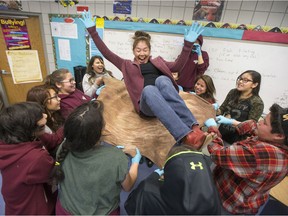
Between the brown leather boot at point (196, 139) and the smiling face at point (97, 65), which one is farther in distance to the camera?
the smiling face at point (97, 65)

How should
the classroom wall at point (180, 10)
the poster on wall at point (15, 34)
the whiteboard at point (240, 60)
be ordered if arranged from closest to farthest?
the classroom wall at point (180, 10)
the whiteboard at point (240, 60)
the poster on wall at point (15, 34)

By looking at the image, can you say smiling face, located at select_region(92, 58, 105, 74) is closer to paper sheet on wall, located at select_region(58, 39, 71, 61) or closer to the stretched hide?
the stretched hide

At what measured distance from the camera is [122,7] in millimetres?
2332

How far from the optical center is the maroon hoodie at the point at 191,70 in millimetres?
2039

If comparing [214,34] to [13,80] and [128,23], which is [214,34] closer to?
[128,23]

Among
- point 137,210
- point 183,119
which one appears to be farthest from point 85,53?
point 137,210

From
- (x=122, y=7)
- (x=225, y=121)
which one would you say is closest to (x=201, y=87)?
(x=225, y=121)

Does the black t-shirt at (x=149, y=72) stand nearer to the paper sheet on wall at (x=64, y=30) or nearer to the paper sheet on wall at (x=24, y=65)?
the paper sheet on wall at (x=64, y=30)

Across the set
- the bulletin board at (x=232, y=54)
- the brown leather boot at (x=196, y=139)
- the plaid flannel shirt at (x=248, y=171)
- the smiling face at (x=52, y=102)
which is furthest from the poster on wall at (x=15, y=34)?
the plaid flannel shirt at (x=248, y=171)

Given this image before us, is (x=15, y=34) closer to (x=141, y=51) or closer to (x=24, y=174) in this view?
(x=141, y=51)

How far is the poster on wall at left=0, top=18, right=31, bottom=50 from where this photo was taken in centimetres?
261

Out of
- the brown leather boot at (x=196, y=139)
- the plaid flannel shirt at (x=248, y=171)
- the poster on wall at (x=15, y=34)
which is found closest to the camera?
the plaid flannel shirt at (x=248, y=171)

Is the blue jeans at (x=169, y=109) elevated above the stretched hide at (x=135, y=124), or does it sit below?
above

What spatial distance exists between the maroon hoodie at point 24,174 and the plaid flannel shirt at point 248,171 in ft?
2.69
